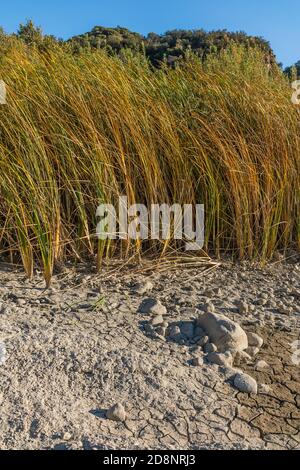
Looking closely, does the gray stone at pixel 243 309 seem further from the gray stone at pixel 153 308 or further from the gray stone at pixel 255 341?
the gray stone at pixel 153 308

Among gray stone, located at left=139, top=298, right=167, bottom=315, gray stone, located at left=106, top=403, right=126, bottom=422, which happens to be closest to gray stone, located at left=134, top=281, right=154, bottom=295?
gray stone, located at left=139, top=298, right=167, bottom=315

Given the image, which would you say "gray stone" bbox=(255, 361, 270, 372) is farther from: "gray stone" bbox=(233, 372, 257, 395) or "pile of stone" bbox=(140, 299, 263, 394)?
"gray stone" bbox=(233, 372, 257, 395)

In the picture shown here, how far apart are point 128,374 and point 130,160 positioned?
1.69 metres

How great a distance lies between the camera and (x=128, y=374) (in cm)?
254

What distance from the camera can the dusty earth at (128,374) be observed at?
2254 millimetres

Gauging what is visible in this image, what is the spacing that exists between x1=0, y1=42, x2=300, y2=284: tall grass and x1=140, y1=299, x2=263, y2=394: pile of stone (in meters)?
0.85

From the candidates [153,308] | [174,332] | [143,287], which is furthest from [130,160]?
[174,332]

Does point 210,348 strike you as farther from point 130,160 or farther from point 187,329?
point 130,160

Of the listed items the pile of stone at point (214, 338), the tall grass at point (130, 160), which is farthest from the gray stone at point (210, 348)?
the tall grass at point (130, 160)

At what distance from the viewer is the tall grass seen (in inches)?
144

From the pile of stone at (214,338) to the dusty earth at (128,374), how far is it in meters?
0.03

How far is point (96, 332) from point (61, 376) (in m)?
0.37
